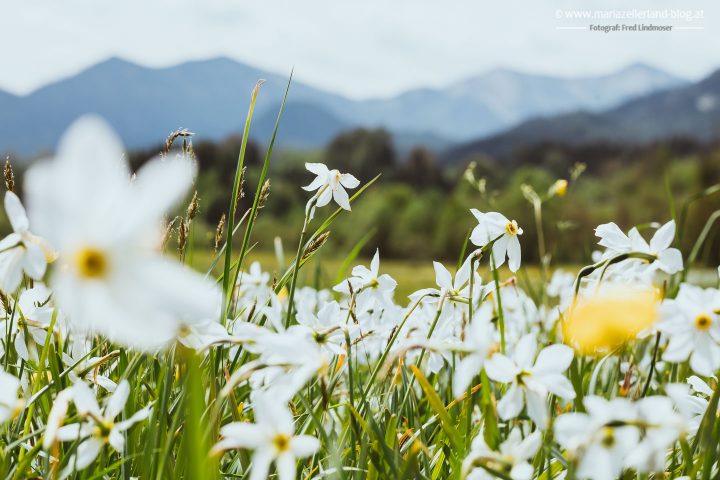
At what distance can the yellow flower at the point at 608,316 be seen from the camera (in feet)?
2.98

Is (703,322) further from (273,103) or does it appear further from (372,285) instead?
(273,103)

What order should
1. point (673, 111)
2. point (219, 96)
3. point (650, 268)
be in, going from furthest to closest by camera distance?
point (219, 96) < point (673, 111) < point (650, 268)

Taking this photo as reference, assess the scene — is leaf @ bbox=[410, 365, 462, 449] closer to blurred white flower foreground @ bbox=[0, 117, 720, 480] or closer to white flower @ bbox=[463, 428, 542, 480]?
blurred white flower foreground @ bbox=[0, 117, 720, 480]

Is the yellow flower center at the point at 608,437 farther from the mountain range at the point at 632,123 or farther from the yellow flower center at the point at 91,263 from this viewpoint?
the mountain range at the point at 632,123

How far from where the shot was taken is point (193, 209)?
3.39 feet

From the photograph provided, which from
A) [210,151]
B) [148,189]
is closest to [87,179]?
[148,189]

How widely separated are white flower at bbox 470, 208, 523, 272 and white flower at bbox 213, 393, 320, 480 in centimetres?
48

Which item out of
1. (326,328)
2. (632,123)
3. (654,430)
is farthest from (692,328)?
(632,123)

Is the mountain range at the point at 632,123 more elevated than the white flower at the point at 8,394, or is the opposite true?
the white flower at the point at 8,394

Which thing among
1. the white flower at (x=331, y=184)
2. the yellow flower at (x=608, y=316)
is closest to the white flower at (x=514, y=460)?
the yellow flower at (x=608, y=316)

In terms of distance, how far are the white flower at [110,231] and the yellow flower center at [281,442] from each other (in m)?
0.23

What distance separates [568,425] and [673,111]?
67711 mm

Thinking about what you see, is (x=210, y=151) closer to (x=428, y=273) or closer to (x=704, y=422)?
(x=428, y=273)

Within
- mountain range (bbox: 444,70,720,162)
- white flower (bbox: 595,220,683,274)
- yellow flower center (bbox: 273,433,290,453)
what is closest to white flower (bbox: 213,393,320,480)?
yellow flower center (bbox: 273,433,290,453)
